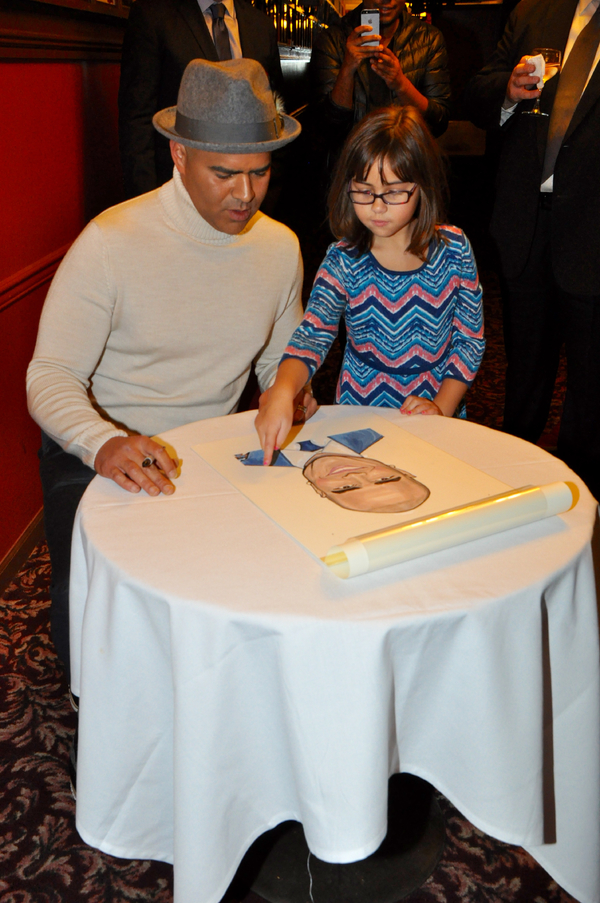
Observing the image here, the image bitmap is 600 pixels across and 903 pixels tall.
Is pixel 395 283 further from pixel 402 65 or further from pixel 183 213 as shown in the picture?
pixel 402 65

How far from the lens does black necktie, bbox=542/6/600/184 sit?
204 cm

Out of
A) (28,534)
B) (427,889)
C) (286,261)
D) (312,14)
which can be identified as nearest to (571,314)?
(286,261)

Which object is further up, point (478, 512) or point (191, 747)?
point (478, 512)

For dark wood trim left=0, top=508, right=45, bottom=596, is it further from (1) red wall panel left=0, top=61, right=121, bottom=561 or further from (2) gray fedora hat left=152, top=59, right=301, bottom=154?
(2) gray fedora hat left=152, top=59, right=301, bottom=154

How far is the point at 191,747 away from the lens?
93cm

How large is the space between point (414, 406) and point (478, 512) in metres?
0.53

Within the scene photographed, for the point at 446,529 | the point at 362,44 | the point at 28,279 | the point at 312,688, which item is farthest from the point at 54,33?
the point at 312,688

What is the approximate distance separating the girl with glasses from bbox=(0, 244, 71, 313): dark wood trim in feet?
3.12

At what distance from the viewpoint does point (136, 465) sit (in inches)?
47.1

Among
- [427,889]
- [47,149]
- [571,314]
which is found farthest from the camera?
[47,149]

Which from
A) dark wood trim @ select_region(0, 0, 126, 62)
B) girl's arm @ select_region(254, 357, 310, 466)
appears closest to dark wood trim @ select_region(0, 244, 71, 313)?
dark wood trim @ select_region(0, 0, 126, 62)

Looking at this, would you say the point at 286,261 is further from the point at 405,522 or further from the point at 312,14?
the point at 312,14

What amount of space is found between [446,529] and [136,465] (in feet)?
1.65

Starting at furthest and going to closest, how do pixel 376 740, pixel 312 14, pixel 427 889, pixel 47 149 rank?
1. pixel 312 14
2. pixel 47 149
3. pixel 427 889
4. pixel 376 740
